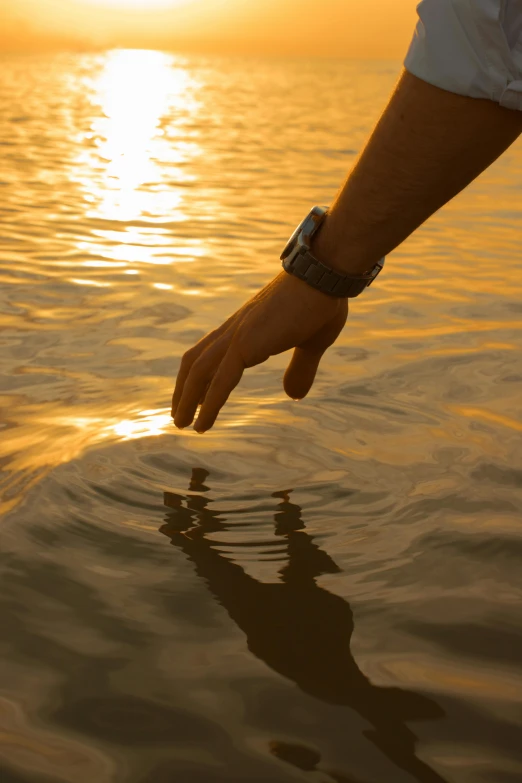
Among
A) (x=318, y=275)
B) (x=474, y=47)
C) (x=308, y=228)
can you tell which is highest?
(x=474, y=47)

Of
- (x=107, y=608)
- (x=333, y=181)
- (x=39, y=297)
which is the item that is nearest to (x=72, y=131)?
(x=333, y=181)

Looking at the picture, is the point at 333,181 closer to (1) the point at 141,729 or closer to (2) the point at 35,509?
(2) the point at 35,509

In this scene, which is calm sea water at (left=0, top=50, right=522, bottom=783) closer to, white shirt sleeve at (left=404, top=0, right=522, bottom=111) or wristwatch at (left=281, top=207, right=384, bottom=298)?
wristwatch at (left=281, top=207, right=384, bottom=298)

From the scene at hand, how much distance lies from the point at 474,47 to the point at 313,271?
0.57 meters

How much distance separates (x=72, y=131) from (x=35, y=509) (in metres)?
16.9

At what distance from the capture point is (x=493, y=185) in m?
11.3

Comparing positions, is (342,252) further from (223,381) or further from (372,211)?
(223,381)

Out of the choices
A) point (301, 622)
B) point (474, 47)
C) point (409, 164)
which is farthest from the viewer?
point (301, 622)

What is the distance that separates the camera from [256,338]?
2.00 meters

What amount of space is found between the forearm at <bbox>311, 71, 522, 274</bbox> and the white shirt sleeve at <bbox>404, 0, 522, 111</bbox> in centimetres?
3

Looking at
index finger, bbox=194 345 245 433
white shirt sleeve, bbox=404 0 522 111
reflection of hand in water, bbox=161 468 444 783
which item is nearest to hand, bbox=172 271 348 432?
index finger, bbox=194 345 245 433

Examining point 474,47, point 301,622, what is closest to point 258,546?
point 301,622

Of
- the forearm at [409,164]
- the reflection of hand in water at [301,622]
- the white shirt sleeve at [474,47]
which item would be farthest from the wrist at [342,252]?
the reflection of hand in water at [301,622]

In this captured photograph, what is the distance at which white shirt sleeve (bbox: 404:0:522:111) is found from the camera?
5.13 ft
